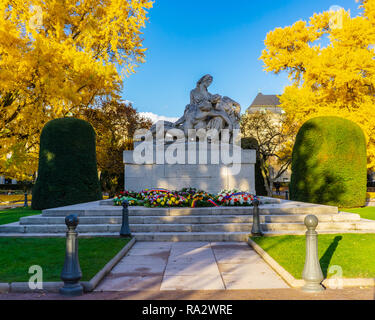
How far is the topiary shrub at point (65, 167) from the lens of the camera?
14758mm

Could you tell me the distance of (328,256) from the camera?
605 centimetres

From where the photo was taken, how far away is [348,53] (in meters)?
21.3

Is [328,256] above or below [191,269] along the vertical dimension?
above

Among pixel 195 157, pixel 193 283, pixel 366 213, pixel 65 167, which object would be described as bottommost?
pixel 193 283

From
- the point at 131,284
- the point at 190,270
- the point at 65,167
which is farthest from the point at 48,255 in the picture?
the point at 65,167

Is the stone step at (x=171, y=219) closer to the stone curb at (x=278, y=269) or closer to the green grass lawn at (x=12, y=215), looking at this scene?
the stone curb at (x=278, y=269)

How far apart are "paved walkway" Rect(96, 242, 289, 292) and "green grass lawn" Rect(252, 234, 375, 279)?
335mm

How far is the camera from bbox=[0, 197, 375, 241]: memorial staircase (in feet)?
27.8

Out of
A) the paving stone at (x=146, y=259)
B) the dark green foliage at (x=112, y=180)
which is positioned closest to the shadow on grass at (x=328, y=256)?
the paving stone at (x=146, y=259)

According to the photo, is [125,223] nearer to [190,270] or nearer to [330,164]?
[190,270]

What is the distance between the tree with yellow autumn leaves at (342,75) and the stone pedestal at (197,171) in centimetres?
973

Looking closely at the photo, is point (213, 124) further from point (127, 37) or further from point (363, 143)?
point (127, 37)

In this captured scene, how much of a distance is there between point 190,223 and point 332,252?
12.8ft
